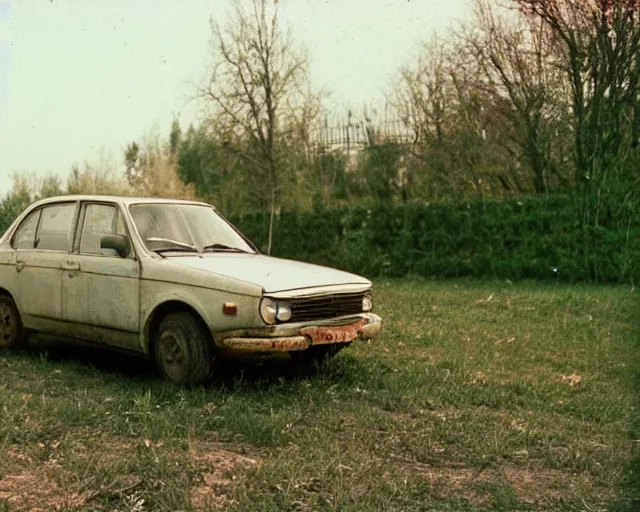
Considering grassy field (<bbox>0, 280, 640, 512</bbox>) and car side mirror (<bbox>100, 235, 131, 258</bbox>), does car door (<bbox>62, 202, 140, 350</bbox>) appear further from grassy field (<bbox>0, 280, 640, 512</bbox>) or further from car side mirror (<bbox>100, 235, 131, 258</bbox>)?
grassy field (<bbox>0, 280, 640, 512</bbox>)

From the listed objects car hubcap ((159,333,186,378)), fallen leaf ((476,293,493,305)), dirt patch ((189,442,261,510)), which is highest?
car hubcap ((159,333,186,378))

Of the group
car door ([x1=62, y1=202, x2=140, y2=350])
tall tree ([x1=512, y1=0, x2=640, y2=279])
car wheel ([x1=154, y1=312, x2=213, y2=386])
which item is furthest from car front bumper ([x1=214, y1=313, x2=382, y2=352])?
tall tree ([x1=512, y1=0, x2=640, y2=279])

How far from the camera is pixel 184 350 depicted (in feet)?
19.7

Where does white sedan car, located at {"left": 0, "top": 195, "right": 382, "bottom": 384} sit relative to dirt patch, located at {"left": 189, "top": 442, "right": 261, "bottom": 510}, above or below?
above

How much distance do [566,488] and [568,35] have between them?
12417 mm

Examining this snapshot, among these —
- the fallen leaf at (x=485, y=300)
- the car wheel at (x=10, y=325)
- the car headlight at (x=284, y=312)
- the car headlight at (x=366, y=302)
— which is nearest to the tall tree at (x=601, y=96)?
the fallen leaf at (x=485, y=300)

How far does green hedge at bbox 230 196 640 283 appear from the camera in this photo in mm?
14480

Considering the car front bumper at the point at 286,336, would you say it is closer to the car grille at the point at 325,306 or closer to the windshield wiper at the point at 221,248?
the car grille at the point at 325,306

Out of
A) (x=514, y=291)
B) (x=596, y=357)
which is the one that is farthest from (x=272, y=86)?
(x=596, y=357)

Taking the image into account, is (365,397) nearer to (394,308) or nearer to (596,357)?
(596,357)

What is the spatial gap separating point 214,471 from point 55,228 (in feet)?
14.4

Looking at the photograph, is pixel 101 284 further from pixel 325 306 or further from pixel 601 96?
pixel 601 96

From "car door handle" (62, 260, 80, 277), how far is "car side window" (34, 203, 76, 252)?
0.23 metres

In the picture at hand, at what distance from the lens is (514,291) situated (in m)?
13.1
